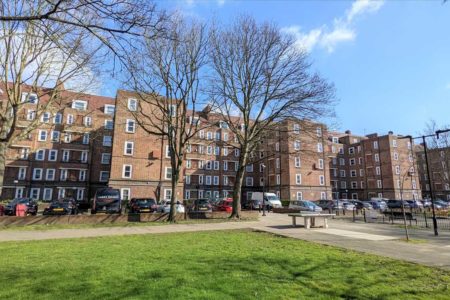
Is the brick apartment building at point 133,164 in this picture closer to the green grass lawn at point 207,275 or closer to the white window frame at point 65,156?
the white window frame at point 65,156

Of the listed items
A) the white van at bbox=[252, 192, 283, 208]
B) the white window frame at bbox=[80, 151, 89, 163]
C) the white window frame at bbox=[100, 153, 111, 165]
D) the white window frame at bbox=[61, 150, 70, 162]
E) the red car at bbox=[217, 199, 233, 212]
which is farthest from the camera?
the white window frame at bbox=[100, 153, 111, 165]

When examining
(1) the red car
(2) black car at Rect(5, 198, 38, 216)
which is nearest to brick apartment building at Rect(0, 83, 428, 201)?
(1) the red car

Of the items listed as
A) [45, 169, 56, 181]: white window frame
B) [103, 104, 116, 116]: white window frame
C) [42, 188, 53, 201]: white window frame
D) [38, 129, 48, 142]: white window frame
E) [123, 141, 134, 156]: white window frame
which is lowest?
[42, 188, 53, 201]: white window frame

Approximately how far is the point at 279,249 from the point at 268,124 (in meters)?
15.1

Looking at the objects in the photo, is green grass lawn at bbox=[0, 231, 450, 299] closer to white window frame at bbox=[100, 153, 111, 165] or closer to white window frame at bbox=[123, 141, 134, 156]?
white window frame at bbox=[123, 141, 134, 156]

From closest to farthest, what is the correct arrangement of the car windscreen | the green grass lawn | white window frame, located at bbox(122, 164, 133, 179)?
1. the green grass lawn
2. the car windscreen
3. white window frame, located at bbox(122, 164, 133, 179)

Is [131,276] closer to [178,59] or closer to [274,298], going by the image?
[274,298]

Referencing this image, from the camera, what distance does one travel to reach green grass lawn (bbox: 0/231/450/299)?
5129 millimetres

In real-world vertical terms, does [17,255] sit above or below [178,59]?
below

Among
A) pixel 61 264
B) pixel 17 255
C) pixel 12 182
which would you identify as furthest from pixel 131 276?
pixel 12 182

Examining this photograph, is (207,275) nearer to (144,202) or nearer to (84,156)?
(144,202)

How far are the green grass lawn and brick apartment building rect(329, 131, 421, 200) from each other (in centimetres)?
6301

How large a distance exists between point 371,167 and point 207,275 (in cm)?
7325

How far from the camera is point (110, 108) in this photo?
53.7 meters
